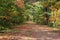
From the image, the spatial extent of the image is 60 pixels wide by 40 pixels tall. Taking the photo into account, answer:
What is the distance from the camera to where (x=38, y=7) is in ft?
146

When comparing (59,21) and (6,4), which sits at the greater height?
(6,4)

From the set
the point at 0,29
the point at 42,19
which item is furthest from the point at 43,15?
the point at 0,29

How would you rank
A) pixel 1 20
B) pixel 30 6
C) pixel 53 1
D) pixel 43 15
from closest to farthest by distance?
pixel 1 20 → pixel 53 1 → pixel 43 15 → pixel 30 6

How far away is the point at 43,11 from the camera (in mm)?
43406

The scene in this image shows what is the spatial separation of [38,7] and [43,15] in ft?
9.21

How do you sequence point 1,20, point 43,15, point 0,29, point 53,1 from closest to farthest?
point 0,29 < point 1,20 < point 53,1 < point 43,15

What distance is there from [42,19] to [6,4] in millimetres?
17675

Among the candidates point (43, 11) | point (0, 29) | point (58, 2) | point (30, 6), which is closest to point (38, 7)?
point (43, 11)

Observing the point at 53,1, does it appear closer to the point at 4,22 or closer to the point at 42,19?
the point at 4,22

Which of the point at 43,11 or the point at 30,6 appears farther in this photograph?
the point at 30,6

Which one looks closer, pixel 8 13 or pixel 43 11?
pixel 8 13

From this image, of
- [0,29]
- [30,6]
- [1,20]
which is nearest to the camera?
[0,29]

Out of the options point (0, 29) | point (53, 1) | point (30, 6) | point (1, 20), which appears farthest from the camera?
point (30, 6)

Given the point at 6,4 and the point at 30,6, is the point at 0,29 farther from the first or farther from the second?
the point at 30,6
